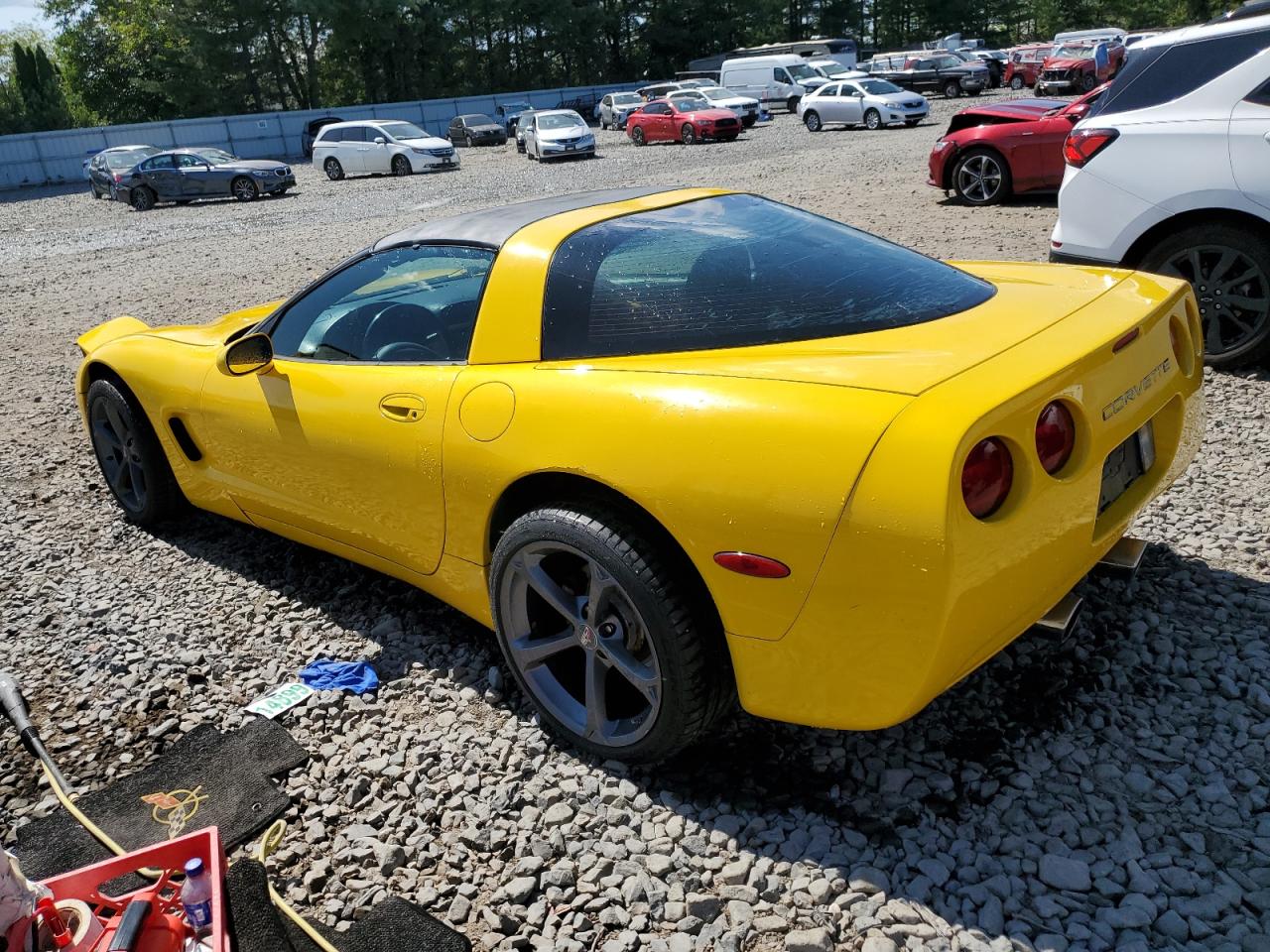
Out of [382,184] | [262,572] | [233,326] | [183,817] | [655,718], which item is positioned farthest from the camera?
[382,184]

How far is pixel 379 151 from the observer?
84.1ft

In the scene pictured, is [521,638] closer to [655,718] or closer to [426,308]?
[655,718]

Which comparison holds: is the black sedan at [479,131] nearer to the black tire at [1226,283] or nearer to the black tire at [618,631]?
the black tire at [1226,283]

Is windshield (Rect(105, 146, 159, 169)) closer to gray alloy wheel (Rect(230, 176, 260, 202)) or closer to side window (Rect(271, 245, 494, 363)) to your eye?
gray alloy wheel (Rect(230, 176, 260, 202))

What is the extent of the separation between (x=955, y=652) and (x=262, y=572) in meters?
3.03

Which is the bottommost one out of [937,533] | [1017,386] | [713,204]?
[937,533]

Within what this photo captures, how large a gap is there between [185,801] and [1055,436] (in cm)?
246

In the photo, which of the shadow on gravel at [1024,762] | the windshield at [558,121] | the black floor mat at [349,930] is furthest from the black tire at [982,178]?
the windshield at [558,121]

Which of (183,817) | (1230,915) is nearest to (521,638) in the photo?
(183,817)

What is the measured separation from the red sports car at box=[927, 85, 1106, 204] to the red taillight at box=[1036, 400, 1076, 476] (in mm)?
9688

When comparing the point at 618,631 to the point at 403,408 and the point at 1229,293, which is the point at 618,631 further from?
the point at 1229,293

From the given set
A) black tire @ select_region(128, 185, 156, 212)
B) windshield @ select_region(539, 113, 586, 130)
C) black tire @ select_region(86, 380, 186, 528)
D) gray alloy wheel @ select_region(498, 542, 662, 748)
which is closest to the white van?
windshield @ select_region(539, 113, 586, 130)

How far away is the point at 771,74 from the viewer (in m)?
37.8

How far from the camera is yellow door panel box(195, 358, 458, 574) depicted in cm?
296
